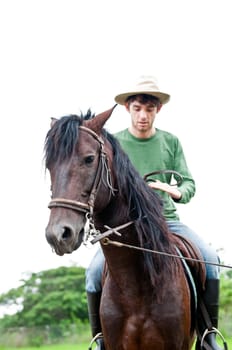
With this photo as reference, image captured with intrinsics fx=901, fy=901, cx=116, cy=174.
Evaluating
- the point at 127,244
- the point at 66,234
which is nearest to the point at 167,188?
the point at 127,244

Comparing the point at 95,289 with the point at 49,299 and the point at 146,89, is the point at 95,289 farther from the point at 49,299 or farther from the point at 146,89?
the point at 49,299

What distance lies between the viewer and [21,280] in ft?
168

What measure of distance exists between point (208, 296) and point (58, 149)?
7.97ft

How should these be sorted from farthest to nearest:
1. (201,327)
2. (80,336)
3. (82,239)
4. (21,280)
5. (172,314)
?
(21,280)
(80,336)
(201,327)
(172,314)
(82,239)

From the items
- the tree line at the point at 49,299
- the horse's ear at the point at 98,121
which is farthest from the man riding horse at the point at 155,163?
the tree line at the point at 49,299

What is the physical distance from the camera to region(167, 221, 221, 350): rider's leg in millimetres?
8398

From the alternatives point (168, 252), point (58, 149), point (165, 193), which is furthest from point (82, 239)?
point (165, 193)

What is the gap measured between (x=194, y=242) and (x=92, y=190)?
6.38ft

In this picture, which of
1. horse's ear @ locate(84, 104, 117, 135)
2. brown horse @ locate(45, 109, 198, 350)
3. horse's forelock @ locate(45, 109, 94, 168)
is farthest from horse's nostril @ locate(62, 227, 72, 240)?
horse's ear @ locate(84, 104, 117, 135)

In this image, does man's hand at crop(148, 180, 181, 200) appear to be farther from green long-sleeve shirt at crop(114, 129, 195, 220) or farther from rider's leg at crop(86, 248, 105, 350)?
rider's leg at crop(86, 248, 105, 350)

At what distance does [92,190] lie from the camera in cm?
697

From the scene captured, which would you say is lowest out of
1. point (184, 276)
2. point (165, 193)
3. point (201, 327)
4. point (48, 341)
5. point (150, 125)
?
point (48, 341)

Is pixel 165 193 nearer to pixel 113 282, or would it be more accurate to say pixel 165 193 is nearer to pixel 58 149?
pixel 113 282

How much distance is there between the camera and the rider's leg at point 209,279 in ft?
27.6
